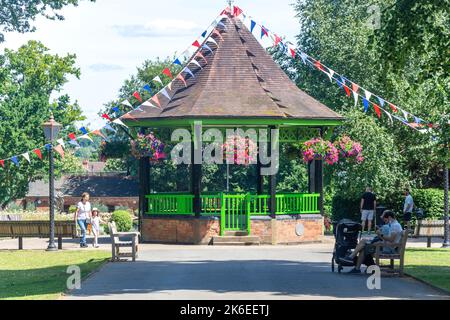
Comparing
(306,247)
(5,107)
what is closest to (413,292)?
(306,247)

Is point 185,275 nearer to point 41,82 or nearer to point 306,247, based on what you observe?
point 306,247

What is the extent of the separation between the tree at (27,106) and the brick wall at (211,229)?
4552 cm

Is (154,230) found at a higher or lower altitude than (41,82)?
lower

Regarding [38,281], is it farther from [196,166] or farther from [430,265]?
[196,166]

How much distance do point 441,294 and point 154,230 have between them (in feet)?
55.9

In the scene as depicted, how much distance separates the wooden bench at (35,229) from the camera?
33.2 m

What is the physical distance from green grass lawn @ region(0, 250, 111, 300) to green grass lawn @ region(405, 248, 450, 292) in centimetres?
719

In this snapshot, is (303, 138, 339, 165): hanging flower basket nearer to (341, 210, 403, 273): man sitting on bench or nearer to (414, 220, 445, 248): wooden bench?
(414, 220, 445, 248): wooden bench

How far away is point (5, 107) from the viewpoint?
267 ft

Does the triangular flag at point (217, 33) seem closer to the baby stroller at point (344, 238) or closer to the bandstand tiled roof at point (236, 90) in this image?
the bandstand tiled roof at point (236, 90)

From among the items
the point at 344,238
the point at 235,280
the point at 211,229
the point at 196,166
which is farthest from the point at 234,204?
the point at 235,280

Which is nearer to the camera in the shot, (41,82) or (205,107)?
(205,107)

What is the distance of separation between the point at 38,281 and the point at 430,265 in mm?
9334

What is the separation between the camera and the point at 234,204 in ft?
111
